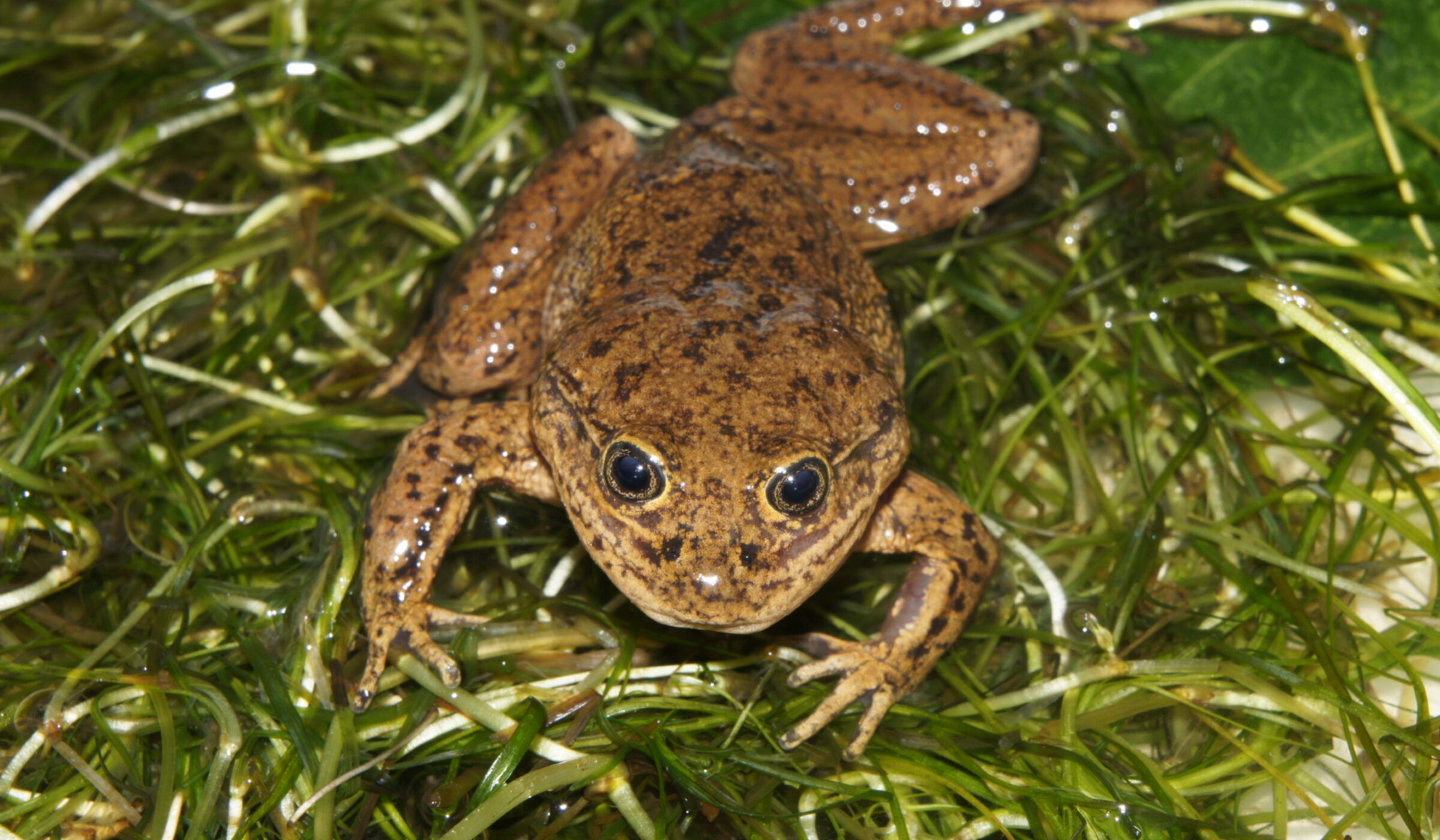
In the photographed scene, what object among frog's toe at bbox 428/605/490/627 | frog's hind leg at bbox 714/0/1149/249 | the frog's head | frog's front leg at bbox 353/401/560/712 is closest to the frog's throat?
the frog's head

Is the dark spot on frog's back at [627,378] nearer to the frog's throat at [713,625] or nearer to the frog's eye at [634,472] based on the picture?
the frog's eye at [634,472]

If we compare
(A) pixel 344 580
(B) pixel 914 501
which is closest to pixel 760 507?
(B) pixel 914 501

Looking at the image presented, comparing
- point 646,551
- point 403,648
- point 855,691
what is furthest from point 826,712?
point 403,648

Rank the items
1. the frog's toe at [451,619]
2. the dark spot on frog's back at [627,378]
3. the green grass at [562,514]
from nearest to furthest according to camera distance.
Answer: the dark spot on frog's back at [627,378] → the green grass at [562,514] → the frog's toe at [451,619]

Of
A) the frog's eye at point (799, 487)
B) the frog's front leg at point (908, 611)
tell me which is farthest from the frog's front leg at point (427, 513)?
the frog's front leg at point (908, 611)

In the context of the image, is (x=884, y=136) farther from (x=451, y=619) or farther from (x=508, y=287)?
(x=451, y=619)

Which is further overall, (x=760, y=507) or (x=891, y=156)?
(x=891, y=156)

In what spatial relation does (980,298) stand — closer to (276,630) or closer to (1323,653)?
(1323,653)
